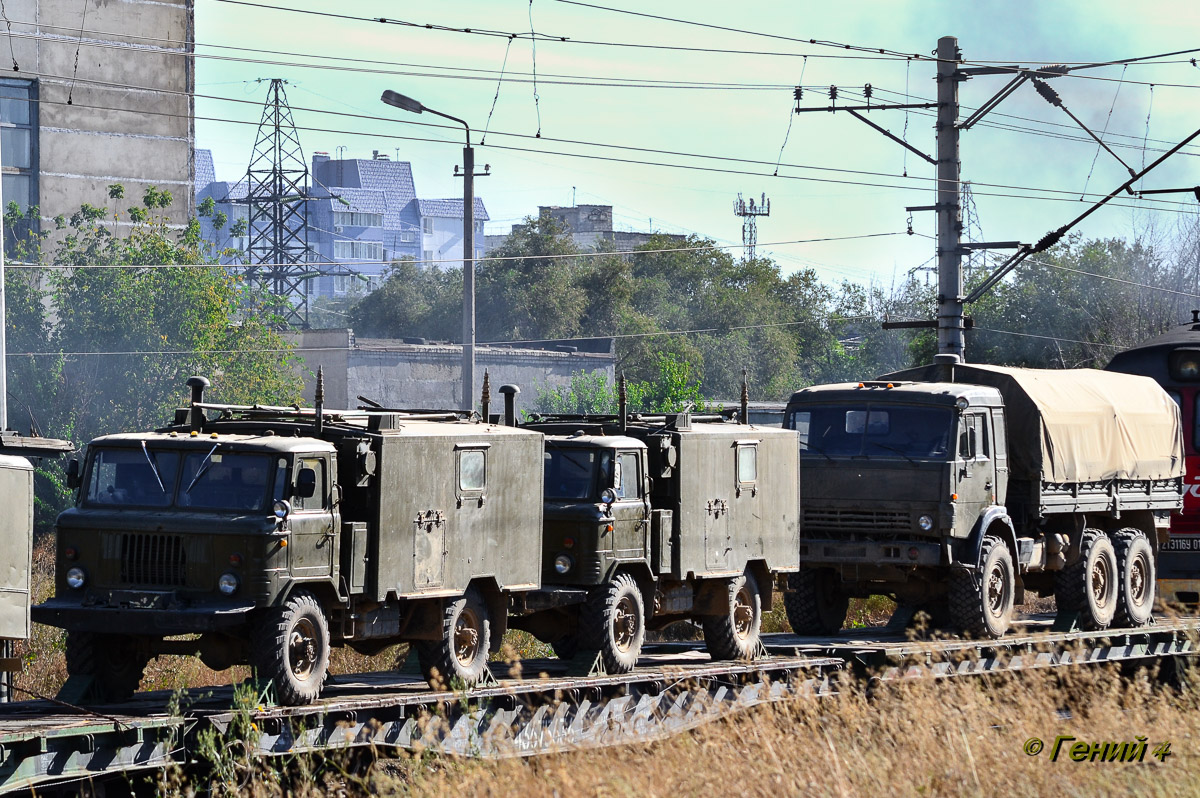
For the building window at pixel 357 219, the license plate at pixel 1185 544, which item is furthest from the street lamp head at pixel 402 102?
the building window at pixel 357 219

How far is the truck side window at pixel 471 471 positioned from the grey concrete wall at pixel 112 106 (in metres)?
42.4

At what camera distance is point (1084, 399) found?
19906 millimetres

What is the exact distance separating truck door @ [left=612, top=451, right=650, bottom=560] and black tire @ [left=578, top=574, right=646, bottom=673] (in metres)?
0.30

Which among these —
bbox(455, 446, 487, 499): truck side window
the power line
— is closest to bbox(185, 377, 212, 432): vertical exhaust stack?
bbox(455, 446, 487, 499): truck side window

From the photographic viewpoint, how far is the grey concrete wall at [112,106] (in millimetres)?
52844

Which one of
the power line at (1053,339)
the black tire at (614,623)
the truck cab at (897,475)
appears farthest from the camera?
the power line at (1053,339)

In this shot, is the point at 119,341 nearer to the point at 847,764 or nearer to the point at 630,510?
the point at 630,510

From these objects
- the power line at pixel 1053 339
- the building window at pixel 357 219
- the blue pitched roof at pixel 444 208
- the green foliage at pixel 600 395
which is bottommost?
the green foliage at pixel 600 395

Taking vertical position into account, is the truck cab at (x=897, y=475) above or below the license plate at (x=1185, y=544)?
above

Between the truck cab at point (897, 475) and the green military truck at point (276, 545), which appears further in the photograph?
the truck cab at point (897, 475)

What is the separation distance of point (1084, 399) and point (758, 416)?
34854 mm

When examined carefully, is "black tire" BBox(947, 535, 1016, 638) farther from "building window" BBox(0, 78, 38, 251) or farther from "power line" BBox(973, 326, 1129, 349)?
"building window" BBox(0, 78, 38, 251)

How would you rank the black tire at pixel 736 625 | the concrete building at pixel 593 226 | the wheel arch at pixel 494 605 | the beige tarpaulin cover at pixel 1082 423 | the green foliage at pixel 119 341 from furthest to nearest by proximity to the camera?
the concrete building at pixel 593 226 → the green foliage at pixel 119 341 → the beige tarpaulin cover at pixel 1082 423 → the black tire at pixel 736 625 → the wheel arch at pixel 494 605

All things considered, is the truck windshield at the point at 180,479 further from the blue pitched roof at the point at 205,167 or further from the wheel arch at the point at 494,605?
the blue pitched roof at the point at 205,167
